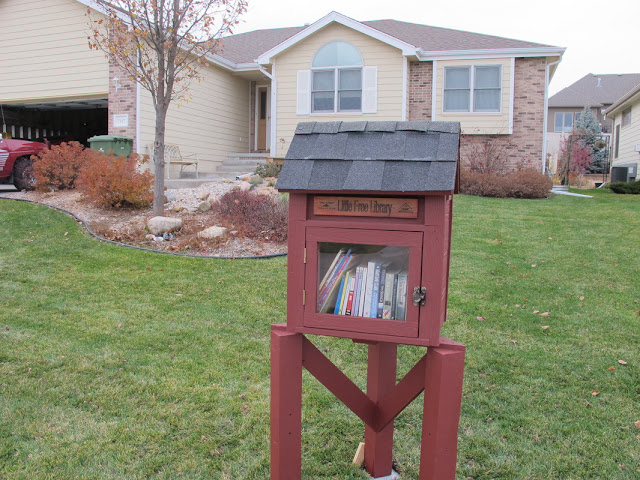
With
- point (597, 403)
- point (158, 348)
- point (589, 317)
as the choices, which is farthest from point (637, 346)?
point (158, 348)

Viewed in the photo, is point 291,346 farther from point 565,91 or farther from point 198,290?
point 565,91

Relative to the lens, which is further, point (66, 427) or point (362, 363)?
point (362, 363)

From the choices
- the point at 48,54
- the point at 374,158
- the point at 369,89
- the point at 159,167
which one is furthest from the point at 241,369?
the point at 48,54

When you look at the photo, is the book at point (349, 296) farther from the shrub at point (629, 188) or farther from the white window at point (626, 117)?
the white window at point (626, 117)

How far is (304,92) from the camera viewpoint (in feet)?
53.1

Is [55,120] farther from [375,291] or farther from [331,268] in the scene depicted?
[375,291]

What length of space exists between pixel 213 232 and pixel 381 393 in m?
5.37

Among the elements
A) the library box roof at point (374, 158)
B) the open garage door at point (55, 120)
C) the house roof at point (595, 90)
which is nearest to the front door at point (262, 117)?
the open garage door at point (55, 120)

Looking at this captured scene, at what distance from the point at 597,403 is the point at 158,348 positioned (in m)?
3.11

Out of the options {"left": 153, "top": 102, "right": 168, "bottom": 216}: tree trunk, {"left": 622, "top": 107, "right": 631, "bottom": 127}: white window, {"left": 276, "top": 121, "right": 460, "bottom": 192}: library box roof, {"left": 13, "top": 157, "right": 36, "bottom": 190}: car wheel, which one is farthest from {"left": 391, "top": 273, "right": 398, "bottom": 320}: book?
{"left": 622, "top": 107, "right": 631, "bottom": 127}: white window

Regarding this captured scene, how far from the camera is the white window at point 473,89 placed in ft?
51.0

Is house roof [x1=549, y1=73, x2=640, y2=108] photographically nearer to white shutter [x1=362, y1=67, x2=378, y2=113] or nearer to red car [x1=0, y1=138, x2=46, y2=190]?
white shutter [x1=362, y1=67, x2=378, y2=113]

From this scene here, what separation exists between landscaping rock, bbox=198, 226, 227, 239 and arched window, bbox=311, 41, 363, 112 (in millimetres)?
9098

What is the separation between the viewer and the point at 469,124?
15633 mm
